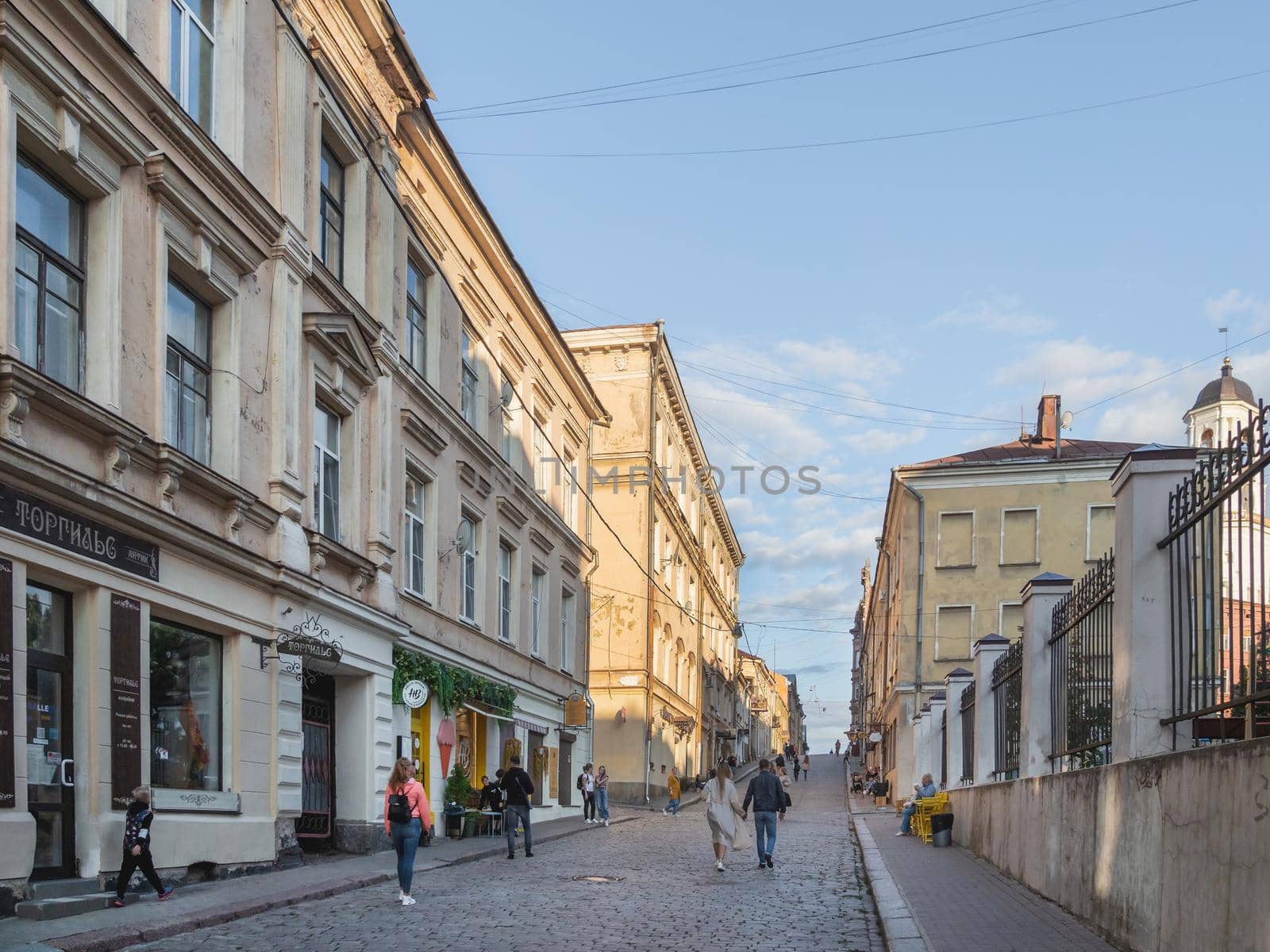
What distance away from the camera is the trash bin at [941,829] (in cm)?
2261

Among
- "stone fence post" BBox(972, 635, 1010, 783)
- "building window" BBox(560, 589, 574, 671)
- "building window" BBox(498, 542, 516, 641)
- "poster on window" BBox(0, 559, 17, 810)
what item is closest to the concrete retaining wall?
"stone fence post" BBox(972, 635, 1010, 783)

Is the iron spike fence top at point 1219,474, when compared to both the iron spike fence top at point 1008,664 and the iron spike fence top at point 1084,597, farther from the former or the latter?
the iron spike fence top at point 1008,664

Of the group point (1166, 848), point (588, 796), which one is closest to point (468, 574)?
point (588, 796)

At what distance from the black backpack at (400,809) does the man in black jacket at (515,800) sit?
6.29 metres

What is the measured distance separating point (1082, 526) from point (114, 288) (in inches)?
1494

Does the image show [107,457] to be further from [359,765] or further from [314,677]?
[359,765]

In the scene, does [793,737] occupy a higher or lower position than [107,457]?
lower

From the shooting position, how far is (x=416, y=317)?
24359mm

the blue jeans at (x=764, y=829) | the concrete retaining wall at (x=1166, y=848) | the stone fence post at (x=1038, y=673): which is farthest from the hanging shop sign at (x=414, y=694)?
the concrete retaining wall at (x=1166, y=848)

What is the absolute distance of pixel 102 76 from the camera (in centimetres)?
1338

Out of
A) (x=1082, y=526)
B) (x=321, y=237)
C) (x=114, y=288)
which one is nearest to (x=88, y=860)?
(x=114, y=288)

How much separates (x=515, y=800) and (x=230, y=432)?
7.44 metres

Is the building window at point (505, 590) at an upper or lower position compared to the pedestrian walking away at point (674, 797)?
upper

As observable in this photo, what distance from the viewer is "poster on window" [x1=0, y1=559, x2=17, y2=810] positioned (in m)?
11.3
